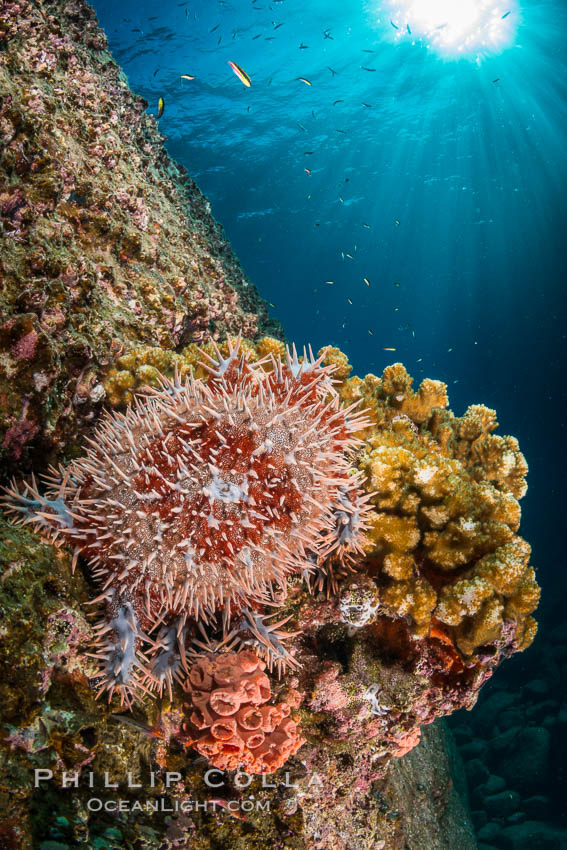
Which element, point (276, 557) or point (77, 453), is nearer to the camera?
point (276, 557)

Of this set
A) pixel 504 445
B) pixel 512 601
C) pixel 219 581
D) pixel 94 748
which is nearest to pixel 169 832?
pixel 94 748

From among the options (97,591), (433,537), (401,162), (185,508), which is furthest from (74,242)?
(401,162)

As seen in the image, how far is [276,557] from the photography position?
2277mm

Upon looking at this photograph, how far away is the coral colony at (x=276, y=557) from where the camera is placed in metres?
2.21

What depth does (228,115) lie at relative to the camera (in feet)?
90.8

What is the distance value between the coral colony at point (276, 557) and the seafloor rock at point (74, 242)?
1.28 feet

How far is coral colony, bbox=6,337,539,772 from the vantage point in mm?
2207

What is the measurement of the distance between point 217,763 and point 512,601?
2.34 metres

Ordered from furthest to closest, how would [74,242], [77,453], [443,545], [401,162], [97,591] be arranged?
[401,162], [74,242], [443,545], [77,453], [97,591]

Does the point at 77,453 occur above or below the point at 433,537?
above

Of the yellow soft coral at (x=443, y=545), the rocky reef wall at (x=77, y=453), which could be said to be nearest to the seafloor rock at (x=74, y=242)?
the rocky reef wall at (x=77, y=453)

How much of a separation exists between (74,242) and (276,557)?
10.2 ft

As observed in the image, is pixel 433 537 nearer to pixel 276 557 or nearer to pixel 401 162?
pixel 276 557

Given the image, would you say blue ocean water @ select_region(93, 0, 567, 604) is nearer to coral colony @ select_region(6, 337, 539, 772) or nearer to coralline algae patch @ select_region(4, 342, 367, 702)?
coral colony @ select_region(6, 337, 539, 772)
